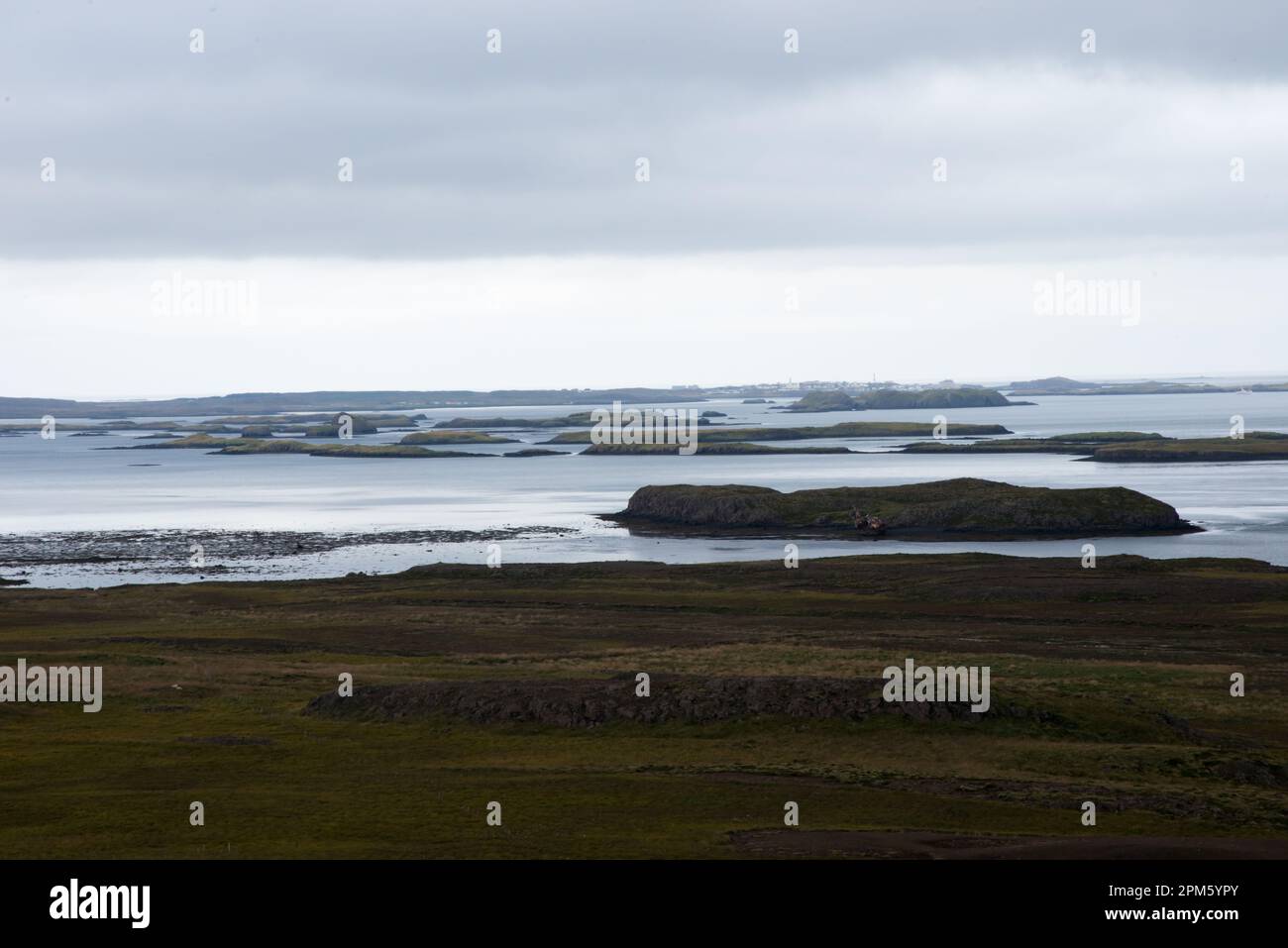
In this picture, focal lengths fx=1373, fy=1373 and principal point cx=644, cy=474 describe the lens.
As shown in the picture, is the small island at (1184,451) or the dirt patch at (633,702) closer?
the dirt patch at (633,702)

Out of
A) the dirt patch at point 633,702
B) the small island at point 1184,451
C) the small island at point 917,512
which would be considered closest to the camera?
the dirt patch at point 633,702

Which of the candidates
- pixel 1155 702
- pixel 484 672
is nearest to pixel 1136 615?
pixel 1155 702

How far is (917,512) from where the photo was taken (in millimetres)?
104750

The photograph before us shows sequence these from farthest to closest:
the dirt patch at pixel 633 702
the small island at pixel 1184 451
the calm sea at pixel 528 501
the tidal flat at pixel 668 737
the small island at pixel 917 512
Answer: the small island at pixel 1184 451, the small island at pixel 917 512, the calm sea at pixel 528 501, the dirt patch at pixel 633 702, the tidal flat at pixel 668 737

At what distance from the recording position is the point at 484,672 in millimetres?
47906

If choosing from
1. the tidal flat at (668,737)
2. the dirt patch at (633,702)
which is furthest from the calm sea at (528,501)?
the dirt patch at (633,702)

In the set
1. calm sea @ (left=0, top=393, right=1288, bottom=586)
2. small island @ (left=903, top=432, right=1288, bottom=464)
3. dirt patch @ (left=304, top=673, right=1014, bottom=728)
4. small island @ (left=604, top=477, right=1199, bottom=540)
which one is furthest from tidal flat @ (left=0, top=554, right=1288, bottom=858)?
small island @ (left=903, top=432, right=1288, bottom=464)

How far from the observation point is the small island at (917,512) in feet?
332

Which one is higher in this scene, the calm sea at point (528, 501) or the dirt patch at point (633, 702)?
the dirt patch at point (633, 702)

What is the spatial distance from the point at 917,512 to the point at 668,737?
230 feet

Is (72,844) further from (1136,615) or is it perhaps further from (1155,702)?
(1136,615)

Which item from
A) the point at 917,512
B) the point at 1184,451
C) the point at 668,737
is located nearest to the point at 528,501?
the point at 917,512

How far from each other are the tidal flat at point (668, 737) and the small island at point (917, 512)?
107ft

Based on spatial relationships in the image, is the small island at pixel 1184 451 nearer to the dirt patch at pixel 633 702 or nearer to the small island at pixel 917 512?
the small island at pixel 917 512
